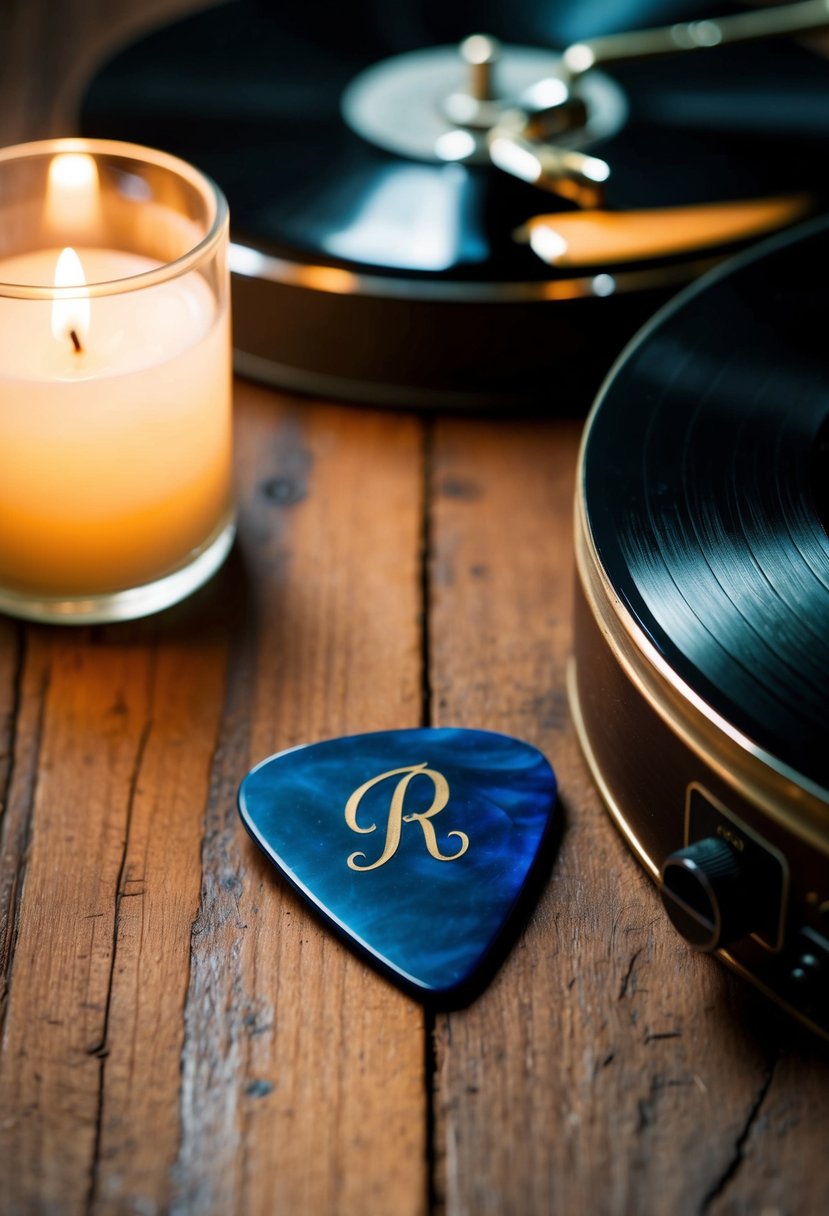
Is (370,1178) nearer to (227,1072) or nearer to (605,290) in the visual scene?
(227,1072)

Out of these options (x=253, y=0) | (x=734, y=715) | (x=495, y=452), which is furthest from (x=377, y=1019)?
(x=253, y=0)

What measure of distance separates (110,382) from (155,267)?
8cm

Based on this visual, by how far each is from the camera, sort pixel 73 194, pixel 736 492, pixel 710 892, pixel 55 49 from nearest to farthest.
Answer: pixel 710 892 < pixel 736 492 < pixel 73 194 < pixel 55 49

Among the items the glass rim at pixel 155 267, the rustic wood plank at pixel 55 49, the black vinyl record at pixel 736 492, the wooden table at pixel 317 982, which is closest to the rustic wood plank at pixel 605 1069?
the wooden table at pixel 317 982

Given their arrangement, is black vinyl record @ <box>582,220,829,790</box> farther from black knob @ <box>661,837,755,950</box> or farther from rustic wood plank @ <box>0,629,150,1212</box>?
rustic wood plank @ <box>0,629,150,1212</box>

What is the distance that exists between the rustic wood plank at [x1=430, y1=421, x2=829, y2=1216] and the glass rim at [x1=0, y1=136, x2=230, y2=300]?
0.22 metres

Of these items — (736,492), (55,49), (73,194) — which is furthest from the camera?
(55,49)

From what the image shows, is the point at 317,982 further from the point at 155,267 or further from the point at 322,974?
the point at 155,267

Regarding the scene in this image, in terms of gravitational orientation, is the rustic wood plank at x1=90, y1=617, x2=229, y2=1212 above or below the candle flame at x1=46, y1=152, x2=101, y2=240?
below

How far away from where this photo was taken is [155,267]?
65cm

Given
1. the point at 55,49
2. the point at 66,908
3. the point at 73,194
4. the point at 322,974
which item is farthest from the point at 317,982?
the point at 55,49

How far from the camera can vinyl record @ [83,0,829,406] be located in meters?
0.75

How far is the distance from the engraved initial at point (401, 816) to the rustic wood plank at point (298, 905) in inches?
1.5

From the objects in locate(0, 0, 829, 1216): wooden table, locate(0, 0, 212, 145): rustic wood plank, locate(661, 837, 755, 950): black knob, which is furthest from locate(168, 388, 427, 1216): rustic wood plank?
locate(0, 0, 212, 145): rustic wood plank
